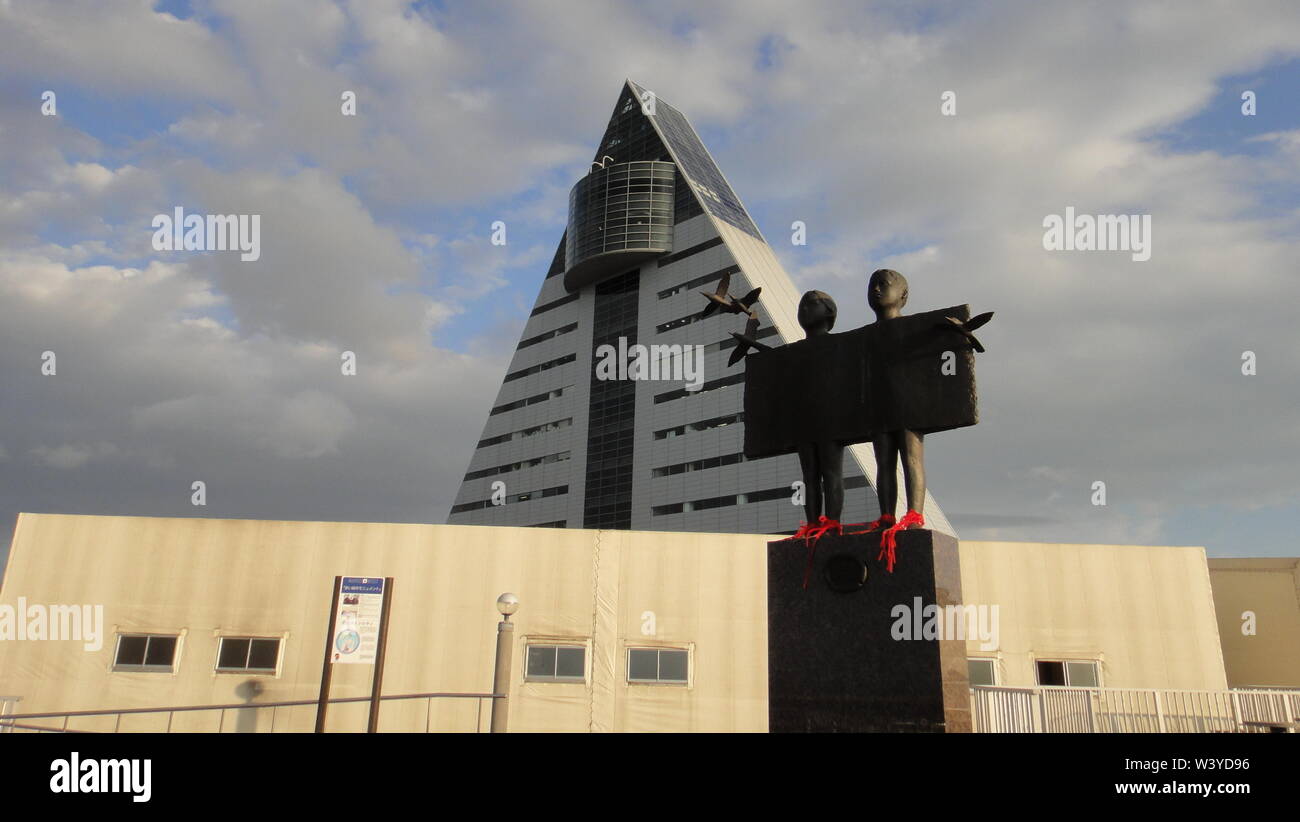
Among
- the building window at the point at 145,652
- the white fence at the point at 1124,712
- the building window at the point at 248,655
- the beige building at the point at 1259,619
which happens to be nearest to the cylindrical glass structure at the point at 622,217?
the beige building at the point at 1259,619

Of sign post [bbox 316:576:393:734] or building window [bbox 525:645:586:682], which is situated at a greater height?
sign post [bbox 316:576:393:734]

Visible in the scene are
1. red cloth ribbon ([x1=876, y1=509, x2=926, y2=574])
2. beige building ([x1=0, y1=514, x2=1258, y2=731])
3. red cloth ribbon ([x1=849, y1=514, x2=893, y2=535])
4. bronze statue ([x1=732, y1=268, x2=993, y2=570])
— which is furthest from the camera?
beige building ([x1=0, y1=514, x2=1258, y2=731])

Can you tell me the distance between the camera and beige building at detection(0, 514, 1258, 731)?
55.3ft

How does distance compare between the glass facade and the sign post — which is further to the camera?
the glass facade

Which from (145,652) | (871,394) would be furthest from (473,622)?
(871,394)

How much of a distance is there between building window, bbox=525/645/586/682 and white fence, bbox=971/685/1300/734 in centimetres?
856

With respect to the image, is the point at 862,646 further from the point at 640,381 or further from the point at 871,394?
the point at 640,381

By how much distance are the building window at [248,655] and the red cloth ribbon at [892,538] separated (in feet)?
47.5

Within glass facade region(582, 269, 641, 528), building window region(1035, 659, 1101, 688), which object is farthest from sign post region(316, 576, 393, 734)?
glass facade region(582, 269, 641, 528)

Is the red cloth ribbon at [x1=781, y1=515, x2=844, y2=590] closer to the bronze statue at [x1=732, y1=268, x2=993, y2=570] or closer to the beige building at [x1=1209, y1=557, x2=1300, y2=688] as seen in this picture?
the bronze statue at [x1=732, y1=268, x2=993, y2=570]

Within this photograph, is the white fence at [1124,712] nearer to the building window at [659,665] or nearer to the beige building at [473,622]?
the beige building at [473,622]

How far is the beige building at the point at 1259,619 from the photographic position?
26.9 metres
